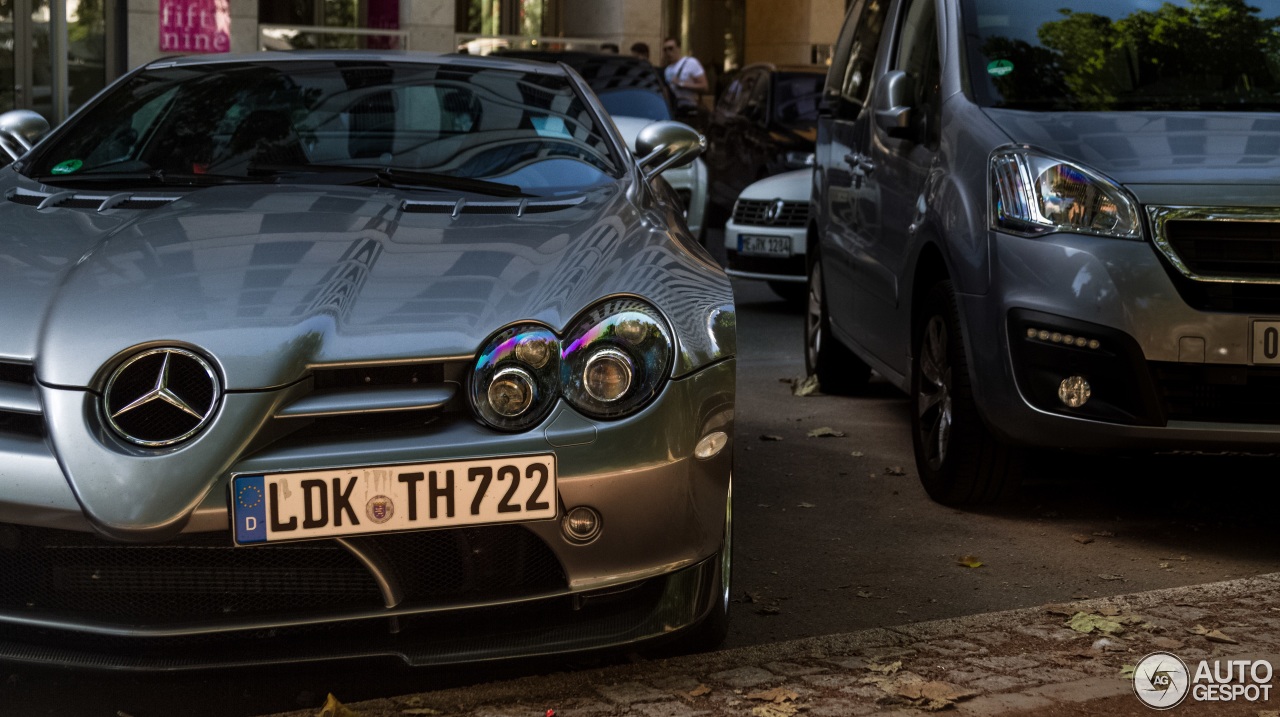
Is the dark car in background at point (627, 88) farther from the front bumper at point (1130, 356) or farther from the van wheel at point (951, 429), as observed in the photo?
the front bumper at point (1130, 356)

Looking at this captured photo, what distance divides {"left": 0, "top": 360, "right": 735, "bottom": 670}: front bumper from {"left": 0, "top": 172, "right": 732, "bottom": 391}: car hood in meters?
0.20

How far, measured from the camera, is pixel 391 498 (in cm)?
313

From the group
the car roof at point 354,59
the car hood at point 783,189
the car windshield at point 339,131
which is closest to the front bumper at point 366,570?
the car windshield at point 339,131

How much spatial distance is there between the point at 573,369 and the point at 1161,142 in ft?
7.99

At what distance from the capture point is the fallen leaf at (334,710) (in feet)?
10.8

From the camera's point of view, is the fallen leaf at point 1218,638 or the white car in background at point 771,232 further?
the white car in background at point 771,232

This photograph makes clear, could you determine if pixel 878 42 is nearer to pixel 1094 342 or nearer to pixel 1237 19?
pixel 1237 19

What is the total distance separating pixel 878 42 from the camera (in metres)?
6.87

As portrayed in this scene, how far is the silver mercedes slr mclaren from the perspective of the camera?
122 inches

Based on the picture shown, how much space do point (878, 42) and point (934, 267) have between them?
5.42 feet

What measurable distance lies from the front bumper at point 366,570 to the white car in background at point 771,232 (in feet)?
24.4

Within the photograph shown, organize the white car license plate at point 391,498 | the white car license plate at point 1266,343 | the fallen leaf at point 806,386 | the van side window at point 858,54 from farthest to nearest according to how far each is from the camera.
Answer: the fallen leaf at point 806,386, the van side window at point 858,54, the white car license plate at point 1266,343, the white car license plate at point 391,498

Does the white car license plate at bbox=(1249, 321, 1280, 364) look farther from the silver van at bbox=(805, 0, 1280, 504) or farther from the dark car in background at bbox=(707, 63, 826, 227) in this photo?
the dark car in background at bbox=(707, 63, 826, 227)

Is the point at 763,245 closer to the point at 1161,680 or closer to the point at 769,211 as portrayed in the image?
the point at 769,211
